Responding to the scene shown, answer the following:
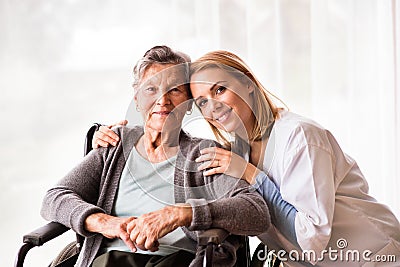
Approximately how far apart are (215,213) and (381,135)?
123 centimetres

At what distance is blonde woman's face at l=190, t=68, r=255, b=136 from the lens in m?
1.75

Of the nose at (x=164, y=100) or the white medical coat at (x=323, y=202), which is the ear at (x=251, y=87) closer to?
the white medical coat at (x=323, y=202)

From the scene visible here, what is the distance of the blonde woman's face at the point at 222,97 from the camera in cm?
175

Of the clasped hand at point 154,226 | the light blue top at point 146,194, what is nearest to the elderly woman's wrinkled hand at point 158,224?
the clasped hand at point 154,226

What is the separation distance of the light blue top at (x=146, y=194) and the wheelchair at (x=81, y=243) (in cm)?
15

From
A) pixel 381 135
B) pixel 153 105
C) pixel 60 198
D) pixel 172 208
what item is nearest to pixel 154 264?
pixel 172 208

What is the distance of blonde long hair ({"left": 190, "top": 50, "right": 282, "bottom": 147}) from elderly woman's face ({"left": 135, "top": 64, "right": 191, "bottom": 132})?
0.19 ft

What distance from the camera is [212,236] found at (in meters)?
1.56

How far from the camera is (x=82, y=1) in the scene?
→ 2664 mm

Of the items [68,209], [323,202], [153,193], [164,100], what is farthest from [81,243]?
[323,202]

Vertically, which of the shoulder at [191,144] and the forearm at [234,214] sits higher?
the shoulder at [191,144]

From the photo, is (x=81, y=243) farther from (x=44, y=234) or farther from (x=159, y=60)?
(x=159, y=60)

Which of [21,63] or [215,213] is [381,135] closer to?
[215,213]

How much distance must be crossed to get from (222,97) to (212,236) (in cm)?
42
